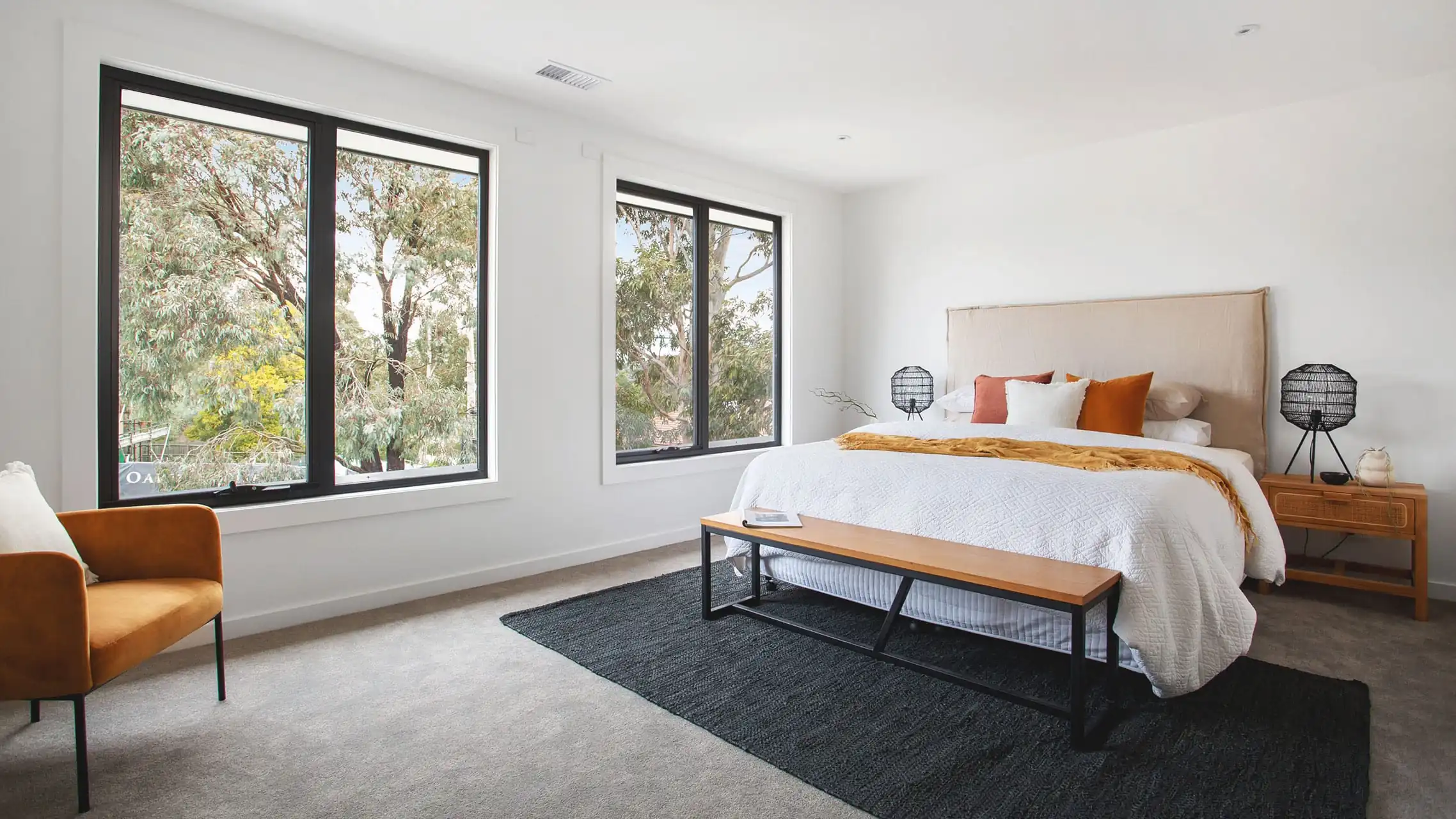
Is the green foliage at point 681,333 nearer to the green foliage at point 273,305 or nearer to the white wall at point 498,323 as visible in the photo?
the white wall at point 498,323

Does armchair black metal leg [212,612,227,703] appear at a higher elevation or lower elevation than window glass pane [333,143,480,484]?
lower

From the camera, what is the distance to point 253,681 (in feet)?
8.32

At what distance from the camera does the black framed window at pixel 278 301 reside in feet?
9.37

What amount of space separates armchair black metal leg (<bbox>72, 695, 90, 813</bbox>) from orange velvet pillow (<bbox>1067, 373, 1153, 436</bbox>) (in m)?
4.01

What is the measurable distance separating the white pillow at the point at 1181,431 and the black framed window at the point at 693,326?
2.39 metres

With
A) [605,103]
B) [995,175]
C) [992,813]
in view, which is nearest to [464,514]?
[605,103]

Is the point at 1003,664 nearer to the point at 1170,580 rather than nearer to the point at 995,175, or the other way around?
the point at 1170,580

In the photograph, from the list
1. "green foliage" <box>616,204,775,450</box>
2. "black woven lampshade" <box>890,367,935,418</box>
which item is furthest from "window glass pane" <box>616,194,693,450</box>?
"black woven lampshade" <box>890,367,935,418</box>

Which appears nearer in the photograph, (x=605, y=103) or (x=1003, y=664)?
(x=1003, y=664)

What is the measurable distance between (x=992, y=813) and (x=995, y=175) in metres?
4.25

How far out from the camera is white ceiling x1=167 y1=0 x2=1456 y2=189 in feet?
9.49

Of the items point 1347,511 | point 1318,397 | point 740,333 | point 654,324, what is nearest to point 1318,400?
point 1318,397

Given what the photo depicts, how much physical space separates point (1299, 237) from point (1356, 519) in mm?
1476

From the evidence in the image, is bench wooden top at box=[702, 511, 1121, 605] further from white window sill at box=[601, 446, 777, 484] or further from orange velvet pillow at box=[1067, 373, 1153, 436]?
orange velvet pillow at box=[1067, 373, 1153, 436]
